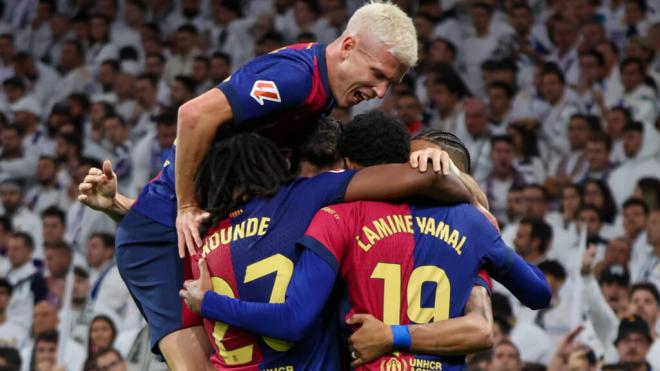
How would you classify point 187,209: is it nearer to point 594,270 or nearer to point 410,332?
point 410,332

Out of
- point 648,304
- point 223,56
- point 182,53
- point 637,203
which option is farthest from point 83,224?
point 648,304

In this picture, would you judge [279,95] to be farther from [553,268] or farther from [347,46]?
[553,268]

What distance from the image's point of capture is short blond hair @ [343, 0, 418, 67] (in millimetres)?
3418

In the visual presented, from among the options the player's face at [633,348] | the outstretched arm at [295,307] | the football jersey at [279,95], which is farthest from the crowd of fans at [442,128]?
the outstretched arm at [295,307]

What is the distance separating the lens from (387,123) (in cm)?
327

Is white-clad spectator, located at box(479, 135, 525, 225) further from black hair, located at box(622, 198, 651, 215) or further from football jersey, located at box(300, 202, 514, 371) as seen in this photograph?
football jersey, located at box(300, 202, 514, 371)

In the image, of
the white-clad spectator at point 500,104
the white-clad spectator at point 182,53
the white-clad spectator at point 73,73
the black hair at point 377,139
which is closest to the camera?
the black hair at point 377,139

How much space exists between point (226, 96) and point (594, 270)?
3.65 m

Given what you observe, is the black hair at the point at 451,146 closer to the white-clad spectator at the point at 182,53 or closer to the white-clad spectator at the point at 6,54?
the white-clad spectator at the point at 182,53

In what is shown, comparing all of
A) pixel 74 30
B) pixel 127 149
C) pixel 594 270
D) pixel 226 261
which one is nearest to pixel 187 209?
pixel 226 261

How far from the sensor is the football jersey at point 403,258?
312 centimetres

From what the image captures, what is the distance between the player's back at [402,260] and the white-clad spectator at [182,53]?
639 centimetres

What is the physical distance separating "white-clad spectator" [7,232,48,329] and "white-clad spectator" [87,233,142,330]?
0.43 m

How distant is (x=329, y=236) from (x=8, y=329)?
5038 mm
